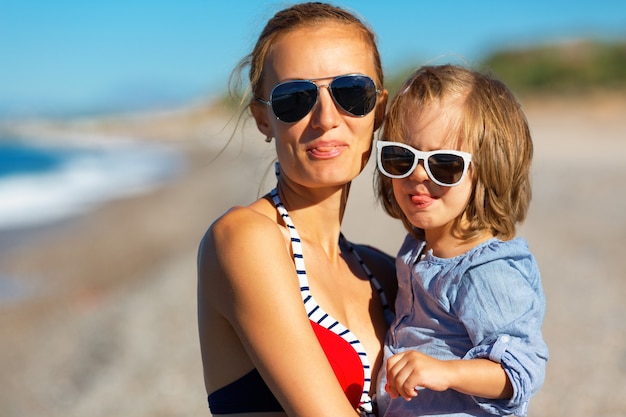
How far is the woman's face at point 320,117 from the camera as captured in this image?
241 cm

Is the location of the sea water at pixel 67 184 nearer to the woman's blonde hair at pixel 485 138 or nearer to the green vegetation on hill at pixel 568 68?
the woman's blonde hair at pixel 485 138

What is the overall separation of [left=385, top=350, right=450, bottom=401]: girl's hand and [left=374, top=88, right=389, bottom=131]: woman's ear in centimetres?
91

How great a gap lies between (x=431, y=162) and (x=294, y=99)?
0.47 meters

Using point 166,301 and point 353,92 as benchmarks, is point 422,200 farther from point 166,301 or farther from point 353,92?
point 166,301

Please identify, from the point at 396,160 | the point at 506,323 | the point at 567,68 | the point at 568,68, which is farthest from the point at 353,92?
the point at 567,68

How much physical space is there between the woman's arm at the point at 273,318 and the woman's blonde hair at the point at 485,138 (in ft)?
1.83

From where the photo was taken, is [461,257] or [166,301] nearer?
[461,257]

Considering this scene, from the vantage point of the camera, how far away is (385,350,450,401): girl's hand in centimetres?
201

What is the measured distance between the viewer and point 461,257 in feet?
7.35

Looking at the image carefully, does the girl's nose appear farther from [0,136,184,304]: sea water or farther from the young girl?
[0,136,184,304]: sea water

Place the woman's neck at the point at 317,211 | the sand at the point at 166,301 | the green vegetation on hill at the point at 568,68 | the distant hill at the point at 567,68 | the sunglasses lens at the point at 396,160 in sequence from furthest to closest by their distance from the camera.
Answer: the green vegetation on hill at the point at 568,68, the distant hill at the point at 567,68, the sand at the point at 166,301, the woman's neck at the point at 317,211, the sunglasses lens at the point at 396,160

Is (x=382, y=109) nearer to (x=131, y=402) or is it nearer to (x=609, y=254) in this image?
(x=131, y=402)

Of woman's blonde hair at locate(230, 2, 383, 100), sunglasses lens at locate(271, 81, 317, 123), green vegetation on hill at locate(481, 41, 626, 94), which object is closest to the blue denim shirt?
sunglasses lens at locate(271, 81, 317, 123)

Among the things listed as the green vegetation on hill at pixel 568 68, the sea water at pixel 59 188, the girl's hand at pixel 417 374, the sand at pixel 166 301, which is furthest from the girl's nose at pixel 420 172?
the green vegetation on hill at pixel 568 68
